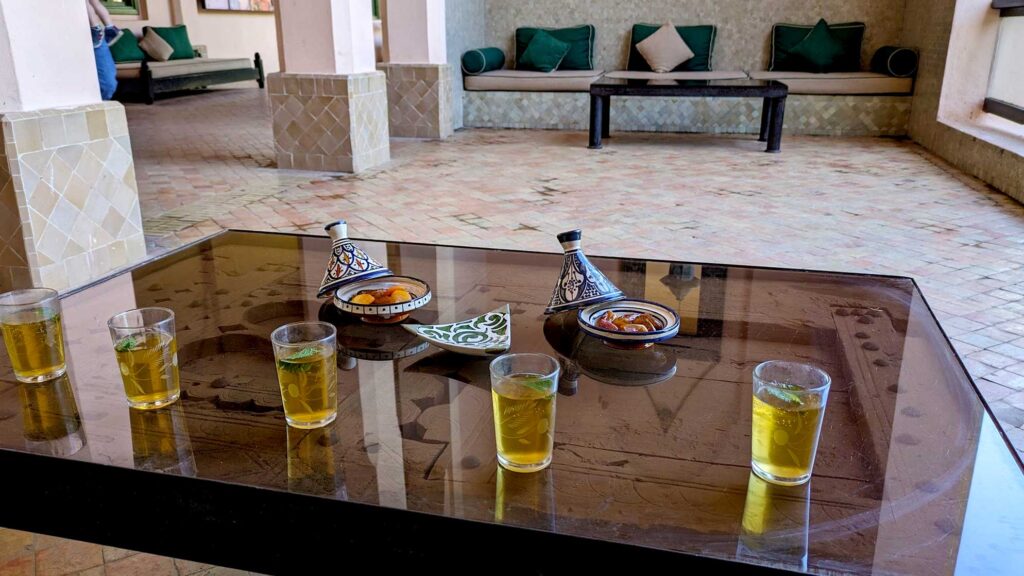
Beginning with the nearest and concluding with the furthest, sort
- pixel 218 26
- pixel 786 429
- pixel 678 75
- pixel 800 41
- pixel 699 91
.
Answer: pixel 786 429 < pixel 699 91 < pixel 678 75 < pixel 800 41 < pixel 218 26

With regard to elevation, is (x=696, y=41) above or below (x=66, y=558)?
above

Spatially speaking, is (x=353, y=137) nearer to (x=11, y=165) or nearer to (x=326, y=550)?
(x=11, y=165)

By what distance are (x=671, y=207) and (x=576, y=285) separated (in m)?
2.84

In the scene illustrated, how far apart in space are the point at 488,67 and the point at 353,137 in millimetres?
2764

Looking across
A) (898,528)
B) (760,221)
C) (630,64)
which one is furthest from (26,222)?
(630,64)

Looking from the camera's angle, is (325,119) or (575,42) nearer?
(325,119)

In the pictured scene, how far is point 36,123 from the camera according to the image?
253 cm

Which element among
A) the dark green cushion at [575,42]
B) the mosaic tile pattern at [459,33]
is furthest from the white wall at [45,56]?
the dark green cushion at [575,42]

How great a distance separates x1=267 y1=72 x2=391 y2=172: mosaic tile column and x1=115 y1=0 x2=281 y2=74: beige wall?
6086mm

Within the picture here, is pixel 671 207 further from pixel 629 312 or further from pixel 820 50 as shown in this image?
pixel 820 50

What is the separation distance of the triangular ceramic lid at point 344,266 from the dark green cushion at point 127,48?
374 inches

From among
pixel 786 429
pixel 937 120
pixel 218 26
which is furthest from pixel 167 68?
pixel 786 429

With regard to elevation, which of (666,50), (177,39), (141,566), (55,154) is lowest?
(141,566)

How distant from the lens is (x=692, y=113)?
7016 millimetres
